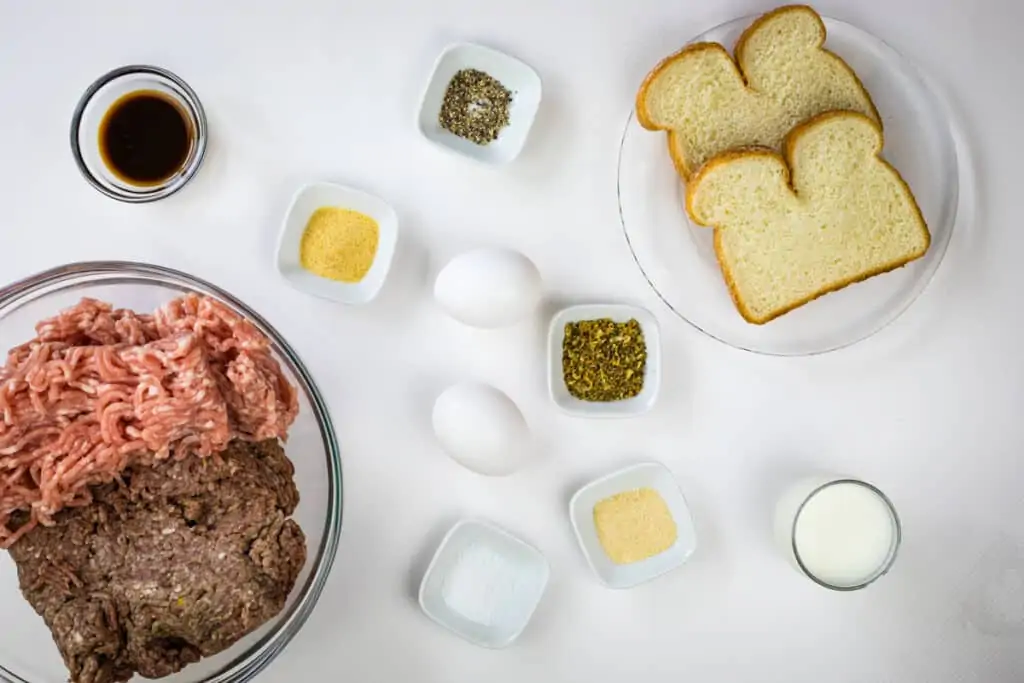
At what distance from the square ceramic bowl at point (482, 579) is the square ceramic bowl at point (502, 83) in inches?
24.5

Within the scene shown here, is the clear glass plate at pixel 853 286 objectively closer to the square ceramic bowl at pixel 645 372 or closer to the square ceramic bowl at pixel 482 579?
the square ceramic bowl at pixel 645 372

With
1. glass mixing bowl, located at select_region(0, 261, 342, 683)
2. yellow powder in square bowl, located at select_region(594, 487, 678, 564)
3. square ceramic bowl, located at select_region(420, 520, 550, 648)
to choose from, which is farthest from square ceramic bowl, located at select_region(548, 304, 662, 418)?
glass mixing bowl, located at select_region(0, 261, 342, 683)

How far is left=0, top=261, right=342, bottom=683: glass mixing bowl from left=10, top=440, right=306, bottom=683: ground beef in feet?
0.58

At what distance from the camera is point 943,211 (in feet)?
5.33

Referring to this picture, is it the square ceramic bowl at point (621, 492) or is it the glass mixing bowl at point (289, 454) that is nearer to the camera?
the glass mixing bowl at point (289, 454)

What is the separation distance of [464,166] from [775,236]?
1.76 ft

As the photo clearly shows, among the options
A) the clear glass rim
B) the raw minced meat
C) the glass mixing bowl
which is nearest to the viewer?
the raw minced meat

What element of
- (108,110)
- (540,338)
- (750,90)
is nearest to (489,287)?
(540,338)

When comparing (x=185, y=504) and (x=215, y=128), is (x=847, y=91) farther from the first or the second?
(x=185, y=504)

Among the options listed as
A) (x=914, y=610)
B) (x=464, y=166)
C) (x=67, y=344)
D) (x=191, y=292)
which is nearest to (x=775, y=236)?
(x=464, y=166)

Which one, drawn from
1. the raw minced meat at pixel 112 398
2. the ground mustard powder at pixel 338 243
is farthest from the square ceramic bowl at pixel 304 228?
the raw minced meat at pixel 112 398

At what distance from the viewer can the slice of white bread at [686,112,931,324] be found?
1.54 metres

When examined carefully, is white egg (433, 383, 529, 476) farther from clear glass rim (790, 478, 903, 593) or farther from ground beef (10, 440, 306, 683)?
clear glass rim (790, 478, 903, 593)

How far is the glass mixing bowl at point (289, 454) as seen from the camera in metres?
1.40
